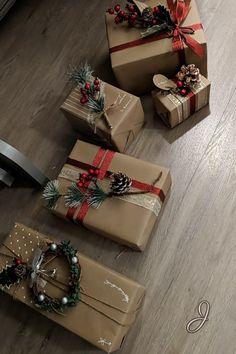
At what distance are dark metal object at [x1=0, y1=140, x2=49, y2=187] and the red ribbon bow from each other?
603 millimetres

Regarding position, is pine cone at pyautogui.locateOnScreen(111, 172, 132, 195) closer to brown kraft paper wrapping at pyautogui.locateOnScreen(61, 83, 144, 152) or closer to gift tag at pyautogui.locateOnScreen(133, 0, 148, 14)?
brown kraft paper wrapping at pyautogui.locateOnScreen(61, 83, 144, 152)

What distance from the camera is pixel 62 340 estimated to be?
1342mm

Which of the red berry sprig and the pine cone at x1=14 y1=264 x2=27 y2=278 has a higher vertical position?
the red berry sprig

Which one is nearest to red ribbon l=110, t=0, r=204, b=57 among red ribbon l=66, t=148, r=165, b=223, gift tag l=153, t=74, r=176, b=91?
gift tag l=153, t=74, r=176, b=91

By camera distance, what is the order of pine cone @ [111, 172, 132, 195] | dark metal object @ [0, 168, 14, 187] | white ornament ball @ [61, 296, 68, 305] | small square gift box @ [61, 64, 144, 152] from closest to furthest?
white ornament ball @ [61, 296, 68, 305] < pine cone @ [111, 172, 132, 195] < small square gift box @ [61, 64, 144, 152] < dark metal object @ [0, 168, 14, 187]

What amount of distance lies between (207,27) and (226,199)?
705 millimetres

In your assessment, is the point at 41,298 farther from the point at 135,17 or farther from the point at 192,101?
the point at 135,17

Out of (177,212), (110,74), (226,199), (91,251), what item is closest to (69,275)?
(91,251)

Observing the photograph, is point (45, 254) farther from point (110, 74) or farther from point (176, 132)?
point (110, 74)

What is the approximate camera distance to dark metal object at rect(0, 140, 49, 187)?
50.6 inches

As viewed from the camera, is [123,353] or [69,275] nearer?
[69,275]

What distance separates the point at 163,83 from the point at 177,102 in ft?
0.27

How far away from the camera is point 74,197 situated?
130 centimetres

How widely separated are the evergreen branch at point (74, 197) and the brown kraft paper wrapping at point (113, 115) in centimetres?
21
